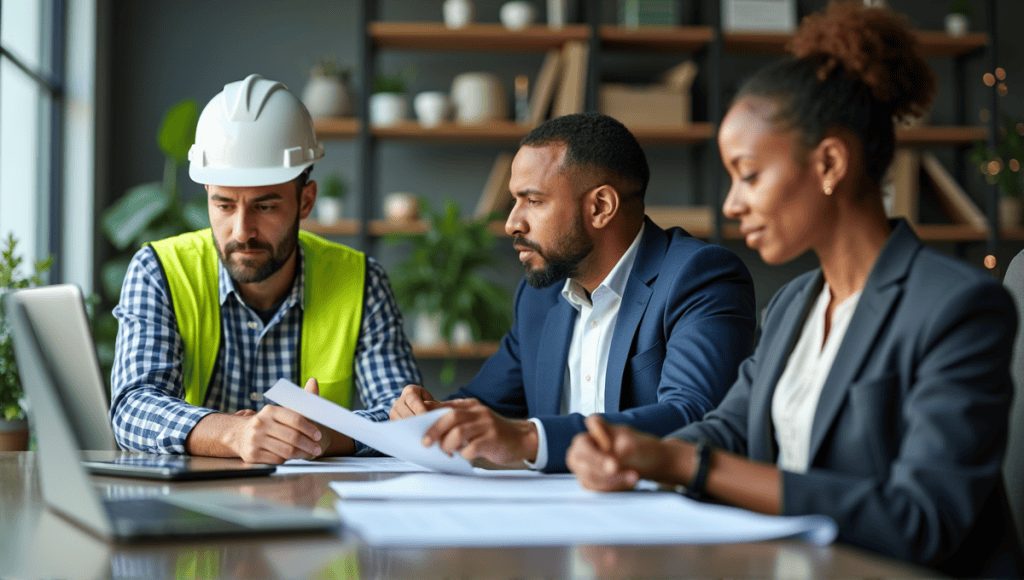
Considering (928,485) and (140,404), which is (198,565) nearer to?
(928,485)

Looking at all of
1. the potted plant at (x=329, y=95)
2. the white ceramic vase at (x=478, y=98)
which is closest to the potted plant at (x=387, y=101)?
the potted plant at (x=329, y=95)

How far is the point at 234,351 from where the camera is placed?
1.93 metres

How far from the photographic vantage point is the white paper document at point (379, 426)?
113 centimetres

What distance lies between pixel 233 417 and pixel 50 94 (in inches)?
122

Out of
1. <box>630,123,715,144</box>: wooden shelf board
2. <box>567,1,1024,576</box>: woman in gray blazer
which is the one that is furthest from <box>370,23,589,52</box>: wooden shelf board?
<box>567,1,1024,576</box>: woman in gray blazer

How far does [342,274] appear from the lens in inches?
81.1

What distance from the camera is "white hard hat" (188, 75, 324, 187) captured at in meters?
1.86

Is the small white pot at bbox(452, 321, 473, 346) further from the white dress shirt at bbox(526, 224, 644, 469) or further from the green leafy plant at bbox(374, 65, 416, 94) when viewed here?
the white dress shirt at bbox(526, 224, 644, 469)

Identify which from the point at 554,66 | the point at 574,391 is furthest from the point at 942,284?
the point at 554,66

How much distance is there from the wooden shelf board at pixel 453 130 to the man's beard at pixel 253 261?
2.10 m

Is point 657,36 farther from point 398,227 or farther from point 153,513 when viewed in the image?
point 153,513

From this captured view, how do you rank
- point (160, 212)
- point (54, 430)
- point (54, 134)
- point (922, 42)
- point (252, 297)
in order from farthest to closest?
point (922, 42) → point (54, 134) → point (160, 212) → point (252, 297) → point (54, 430)

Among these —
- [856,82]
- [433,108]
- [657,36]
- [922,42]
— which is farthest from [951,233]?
[856,82]

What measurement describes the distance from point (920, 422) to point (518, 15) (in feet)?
11.4
